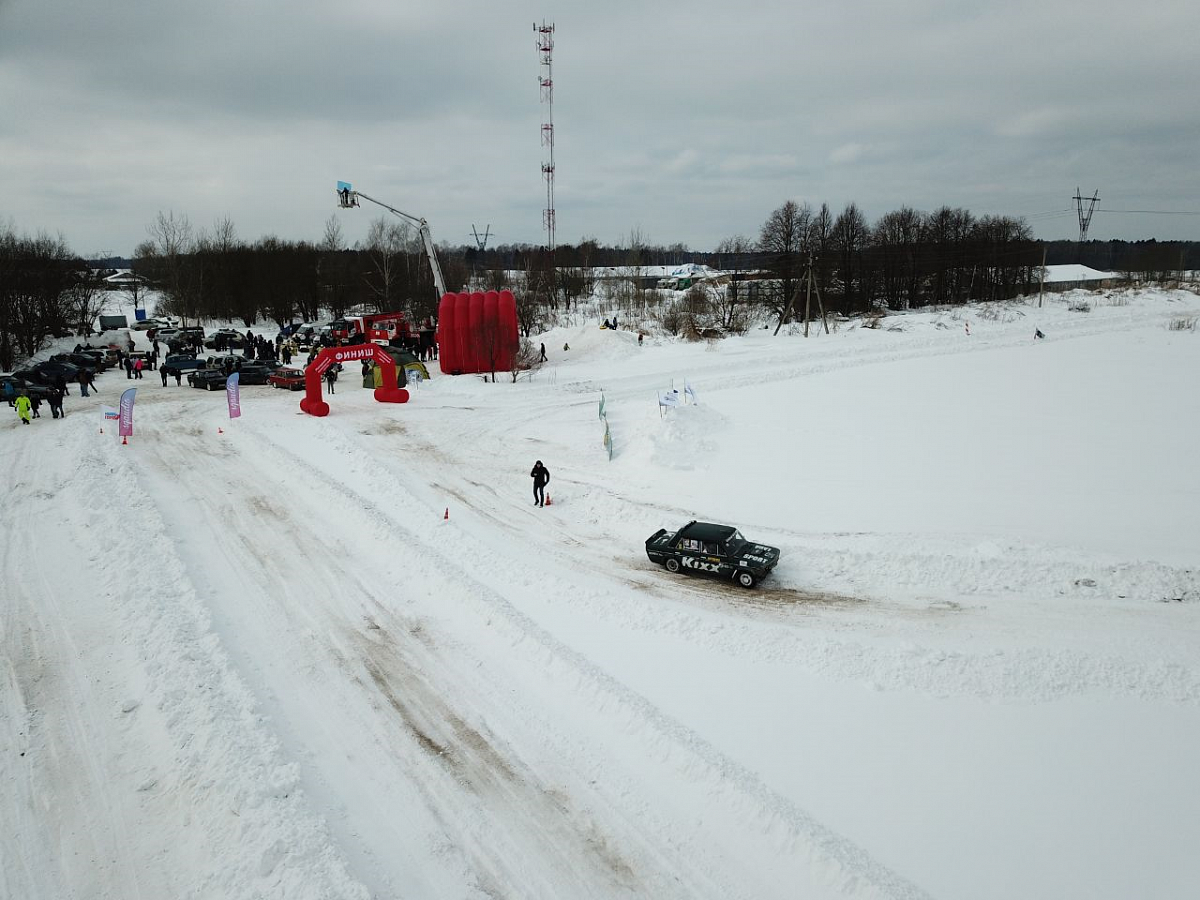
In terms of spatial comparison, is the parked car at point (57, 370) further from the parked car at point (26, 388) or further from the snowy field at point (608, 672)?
the snowy field at point (608, 672)

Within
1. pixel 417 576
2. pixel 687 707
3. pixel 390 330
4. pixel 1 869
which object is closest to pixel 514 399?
pixel 390 330

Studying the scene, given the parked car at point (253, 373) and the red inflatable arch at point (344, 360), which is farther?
→ the parked car at point (253, 373)

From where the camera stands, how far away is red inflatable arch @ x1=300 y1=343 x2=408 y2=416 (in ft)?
91.5

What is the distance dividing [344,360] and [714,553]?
2074 cm

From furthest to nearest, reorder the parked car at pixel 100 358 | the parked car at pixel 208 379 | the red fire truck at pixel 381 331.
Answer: the parked car at pixel 100 358 → the red fire truck at pixel 381 331 → the parked car at pixel 208 379

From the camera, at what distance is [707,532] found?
14219 millimetres

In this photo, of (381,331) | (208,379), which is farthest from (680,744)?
(208,379)

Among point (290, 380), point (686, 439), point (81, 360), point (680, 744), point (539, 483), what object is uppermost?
point (81, 360)

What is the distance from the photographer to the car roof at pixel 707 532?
45.7 feet

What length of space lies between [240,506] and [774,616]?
45.3ft

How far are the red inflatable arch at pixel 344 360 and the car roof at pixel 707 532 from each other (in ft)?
62.8

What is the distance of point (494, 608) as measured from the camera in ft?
40.2

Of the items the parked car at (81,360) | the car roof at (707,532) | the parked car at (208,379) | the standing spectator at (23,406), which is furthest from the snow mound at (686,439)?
the parked car at (81,360)

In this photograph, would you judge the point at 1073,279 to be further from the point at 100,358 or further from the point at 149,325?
the point at 149,325
